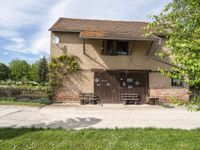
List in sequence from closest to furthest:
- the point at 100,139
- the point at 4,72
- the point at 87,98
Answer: the point at 100,139 → the point at 87,98 → the point at 4,72

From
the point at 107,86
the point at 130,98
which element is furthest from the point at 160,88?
the point at 107,86

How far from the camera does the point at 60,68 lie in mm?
19703

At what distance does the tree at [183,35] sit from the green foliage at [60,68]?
14491mm

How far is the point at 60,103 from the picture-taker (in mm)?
19281

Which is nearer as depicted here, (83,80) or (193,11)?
(193,11)

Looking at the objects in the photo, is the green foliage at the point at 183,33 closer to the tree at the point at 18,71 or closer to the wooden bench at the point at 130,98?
the wooden bench at the point at 130,98

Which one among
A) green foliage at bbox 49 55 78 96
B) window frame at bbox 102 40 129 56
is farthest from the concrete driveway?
window frame at bbox 102 40 129 56

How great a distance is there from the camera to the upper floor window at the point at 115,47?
66.3 ft

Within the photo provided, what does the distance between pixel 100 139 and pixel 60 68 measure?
513 inches

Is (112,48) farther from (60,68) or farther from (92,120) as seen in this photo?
(92,120)

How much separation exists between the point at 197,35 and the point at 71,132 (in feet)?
16.4

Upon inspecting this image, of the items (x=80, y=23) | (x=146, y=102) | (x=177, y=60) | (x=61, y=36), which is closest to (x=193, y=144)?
(x=177, y=60)

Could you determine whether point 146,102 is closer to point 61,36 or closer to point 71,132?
point 61,36

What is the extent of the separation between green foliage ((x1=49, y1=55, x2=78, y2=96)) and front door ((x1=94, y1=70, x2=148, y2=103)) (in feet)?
6.61
